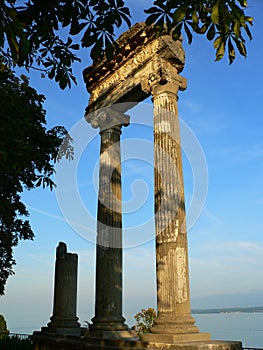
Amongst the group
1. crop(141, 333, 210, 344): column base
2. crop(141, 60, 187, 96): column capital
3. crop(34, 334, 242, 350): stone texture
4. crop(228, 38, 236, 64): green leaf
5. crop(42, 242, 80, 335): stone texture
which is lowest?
crop(34, 334, 242, 350): stone texture

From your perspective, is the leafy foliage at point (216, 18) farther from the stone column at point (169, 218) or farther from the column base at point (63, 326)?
the column base at point (63, 326)

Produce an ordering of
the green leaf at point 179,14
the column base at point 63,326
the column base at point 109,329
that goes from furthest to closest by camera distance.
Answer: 1. the column base at point 63,326
2. the column base at point 109,329
3. the green leaf at point 179,14

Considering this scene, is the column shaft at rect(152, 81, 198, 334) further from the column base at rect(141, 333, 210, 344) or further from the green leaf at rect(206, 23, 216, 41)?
the green leaf at rect(206, 23, 216, 41)

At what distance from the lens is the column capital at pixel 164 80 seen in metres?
16.0

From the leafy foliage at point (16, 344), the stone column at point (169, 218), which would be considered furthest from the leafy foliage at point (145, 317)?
the stone column at point (169, 218)

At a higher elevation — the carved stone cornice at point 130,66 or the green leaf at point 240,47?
the carved stone cornice at point 130,66

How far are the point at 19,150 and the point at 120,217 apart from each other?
22.4 feet

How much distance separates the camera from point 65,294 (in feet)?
71.7

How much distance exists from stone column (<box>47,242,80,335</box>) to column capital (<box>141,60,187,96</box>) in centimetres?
1086

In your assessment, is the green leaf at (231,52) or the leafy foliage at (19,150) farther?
the leafy foliage at (19,150)

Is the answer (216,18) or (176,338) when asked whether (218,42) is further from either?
(176,338)

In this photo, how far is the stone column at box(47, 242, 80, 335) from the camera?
21.4 meters

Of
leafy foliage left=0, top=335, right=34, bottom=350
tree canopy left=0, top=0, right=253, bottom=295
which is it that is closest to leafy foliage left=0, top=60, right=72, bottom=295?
tree canopy left=0, top=0, right=253, bottom=295

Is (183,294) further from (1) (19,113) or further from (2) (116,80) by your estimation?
(2) (116,80)
